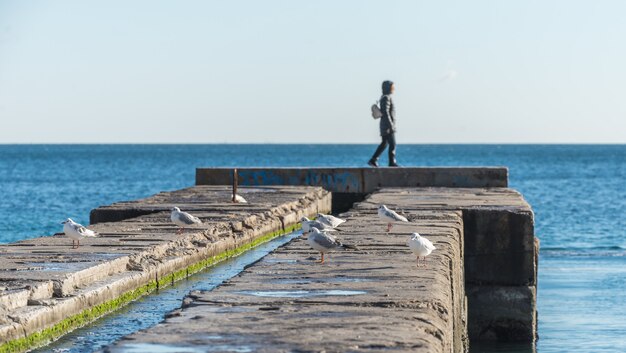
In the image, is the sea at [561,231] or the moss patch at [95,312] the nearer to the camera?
the moss patch at [95,312]

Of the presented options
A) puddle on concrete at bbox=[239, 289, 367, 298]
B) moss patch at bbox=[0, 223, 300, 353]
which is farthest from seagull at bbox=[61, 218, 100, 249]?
puddle on concrete at bbox=[239, 289, 367, 298]

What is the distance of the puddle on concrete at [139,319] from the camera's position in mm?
8828

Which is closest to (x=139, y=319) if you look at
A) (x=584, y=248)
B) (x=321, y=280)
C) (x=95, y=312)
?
(x=95, y=312)

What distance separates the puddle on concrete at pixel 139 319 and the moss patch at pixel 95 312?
0.05 meters

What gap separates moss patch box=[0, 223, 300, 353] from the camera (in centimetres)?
864

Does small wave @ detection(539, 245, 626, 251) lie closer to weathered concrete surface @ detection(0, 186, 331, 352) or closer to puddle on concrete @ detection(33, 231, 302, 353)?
weathered concrete surface @ detection(0, 186, 331, 352)

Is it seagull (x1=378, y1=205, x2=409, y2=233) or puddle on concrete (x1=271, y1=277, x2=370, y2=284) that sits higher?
seagull (x1=378, y1=205, x2=409, y2=233)

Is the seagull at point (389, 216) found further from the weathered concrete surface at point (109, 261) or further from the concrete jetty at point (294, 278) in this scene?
the weathered concrete surface at point (109, 261)

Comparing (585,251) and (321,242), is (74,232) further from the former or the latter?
(585,251)
